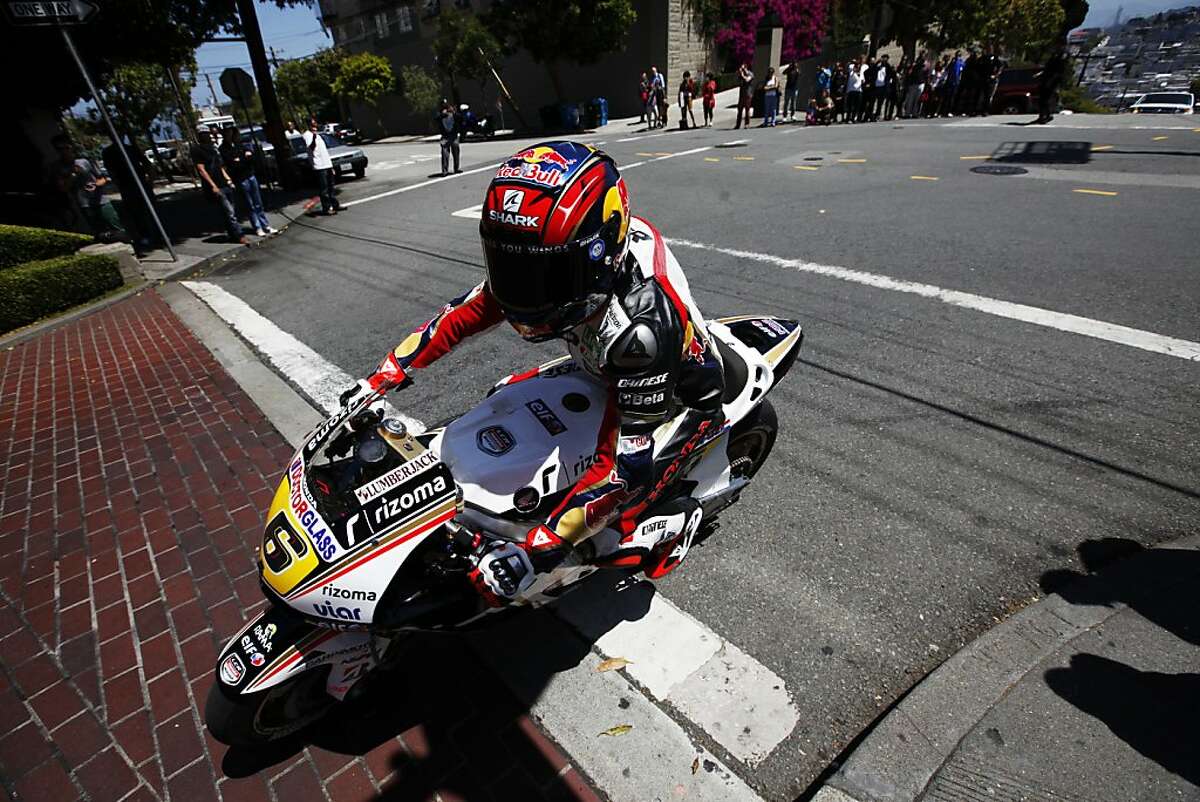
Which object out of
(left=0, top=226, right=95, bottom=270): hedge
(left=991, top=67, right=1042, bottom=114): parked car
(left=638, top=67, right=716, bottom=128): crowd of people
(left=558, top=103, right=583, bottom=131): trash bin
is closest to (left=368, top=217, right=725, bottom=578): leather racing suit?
(left=0, top=226, right=95, bottom=270): hedge

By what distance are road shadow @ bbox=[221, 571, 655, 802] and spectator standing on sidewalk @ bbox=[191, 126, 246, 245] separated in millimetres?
11617

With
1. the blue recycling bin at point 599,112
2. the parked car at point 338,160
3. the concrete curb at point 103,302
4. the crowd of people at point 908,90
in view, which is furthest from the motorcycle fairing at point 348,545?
the blue recycling bin at point 599,112

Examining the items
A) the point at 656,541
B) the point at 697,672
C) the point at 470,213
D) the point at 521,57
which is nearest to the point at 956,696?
the point at 697,672

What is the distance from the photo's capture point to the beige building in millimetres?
28891

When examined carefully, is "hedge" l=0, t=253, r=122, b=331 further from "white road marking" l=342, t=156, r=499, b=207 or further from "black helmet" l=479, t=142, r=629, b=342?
"black helmet" l=479, t=142, r=629, b=342

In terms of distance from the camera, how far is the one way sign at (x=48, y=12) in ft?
26.5

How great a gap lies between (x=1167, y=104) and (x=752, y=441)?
1626 inches

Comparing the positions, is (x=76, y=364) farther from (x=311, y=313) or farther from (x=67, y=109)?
(x=67, y=109)

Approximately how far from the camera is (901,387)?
4547mm

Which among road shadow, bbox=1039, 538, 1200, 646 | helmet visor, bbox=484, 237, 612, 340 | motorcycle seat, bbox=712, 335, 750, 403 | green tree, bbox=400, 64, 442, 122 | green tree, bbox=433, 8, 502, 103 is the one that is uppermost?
green tree, bbox=433, 8, 502, 103

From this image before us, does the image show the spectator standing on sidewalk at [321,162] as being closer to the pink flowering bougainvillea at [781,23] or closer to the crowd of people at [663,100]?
the crowd of people at [663,100]

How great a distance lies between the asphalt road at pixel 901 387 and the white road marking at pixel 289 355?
196 millimetres

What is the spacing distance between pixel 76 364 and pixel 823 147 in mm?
15928

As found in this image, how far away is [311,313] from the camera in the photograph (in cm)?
736
